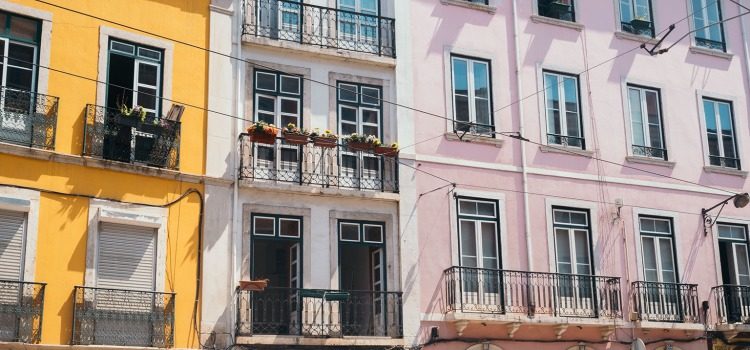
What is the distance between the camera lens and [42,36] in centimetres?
1739

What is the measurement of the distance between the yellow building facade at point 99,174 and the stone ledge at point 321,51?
4.51ft

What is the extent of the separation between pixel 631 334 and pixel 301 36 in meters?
9.31

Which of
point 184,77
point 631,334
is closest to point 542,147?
point 631,334

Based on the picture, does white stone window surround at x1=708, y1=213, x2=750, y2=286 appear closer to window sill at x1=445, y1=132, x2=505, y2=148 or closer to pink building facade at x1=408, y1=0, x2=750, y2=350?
pink building facade at x1=408, y1=0, x2=750, y2=350

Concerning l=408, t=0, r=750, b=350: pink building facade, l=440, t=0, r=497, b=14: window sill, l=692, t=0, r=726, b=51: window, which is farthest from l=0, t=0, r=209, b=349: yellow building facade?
l=692, t=0, r=726, b=51: window

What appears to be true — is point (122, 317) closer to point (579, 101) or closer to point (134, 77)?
point (134, 77)

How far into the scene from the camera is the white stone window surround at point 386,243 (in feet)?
63.3

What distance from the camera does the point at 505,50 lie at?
22.2 meters

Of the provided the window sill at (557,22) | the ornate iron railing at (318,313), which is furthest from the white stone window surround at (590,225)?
the window sill at (557,22)

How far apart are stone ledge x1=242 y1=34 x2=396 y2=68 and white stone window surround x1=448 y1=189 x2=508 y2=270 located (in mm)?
3063

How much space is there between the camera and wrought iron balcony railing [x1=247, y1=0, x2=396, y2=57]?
65.6 feet

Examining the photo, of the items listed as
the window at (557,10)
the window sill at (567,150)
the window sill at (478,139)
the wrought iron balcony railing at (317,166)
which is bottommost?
the wrought iron balcony railing at (317,166)

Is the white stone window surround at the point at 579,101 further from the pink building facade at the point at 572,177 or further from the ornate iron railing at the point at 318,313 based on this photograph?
the ornate iron railing at the point at 318,313

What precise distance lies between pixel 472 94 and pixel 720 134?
676 centimetres
